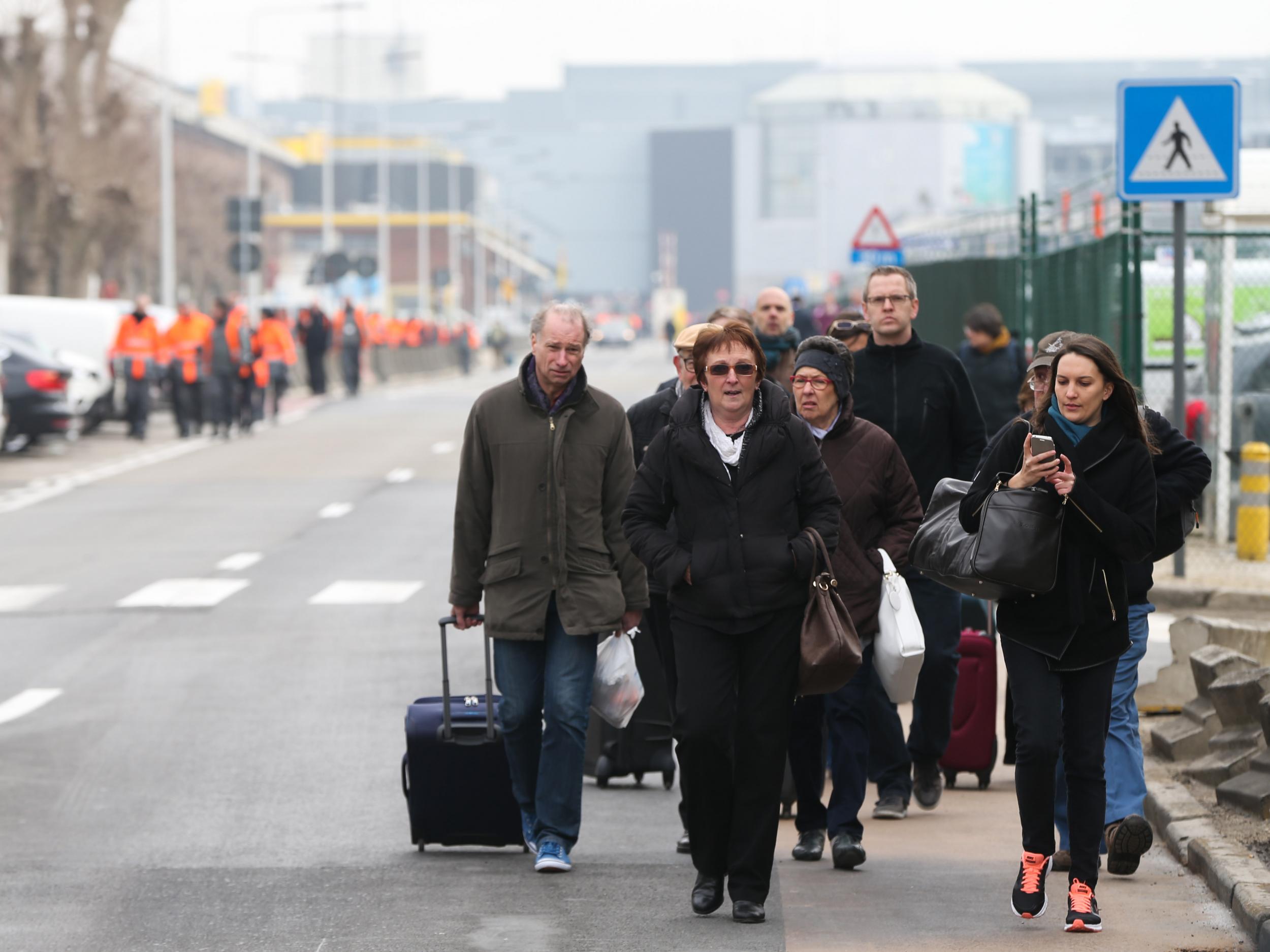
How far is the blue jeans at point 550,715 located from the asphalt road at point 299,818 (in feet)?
0.70

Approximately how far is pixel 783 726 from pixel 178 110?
303ft

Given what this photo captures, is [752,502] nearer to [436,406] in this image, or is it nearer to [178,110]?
[436,406]

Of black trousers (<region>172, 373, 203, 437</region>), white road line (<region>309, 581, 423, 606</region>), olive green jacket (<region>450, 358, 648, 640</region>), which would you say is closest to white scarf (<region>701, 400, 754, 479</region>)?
olive green jacket (<region>450, 358, 648, 640</region>)

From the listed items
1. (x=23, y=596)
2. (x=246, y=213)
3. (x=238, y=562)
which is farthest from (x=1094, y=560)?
(x=246, y=213)

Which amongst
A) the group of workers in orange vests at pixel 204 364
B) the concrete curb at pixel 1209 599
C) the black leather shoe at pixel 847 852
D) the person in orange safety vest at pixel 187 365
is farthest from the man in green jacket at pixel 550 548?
the person in orange safety vest at pixel 187 365

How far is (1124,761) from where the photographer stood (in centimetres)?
746

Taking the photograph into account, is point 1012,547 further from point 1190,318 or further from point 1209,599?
point 1190,318

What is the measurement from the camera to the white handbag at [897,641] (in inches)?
289

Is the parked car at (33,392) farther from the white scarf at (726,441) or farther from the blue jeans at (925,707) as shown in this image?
the white scarf at (726,441)

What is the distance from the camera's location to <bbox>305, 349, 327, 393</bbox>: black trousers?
44781 millimetres

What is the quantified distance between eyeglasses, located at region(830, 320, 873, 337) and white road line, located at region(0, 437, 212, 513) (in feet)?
47.1

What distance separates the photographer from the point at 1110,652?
660cm

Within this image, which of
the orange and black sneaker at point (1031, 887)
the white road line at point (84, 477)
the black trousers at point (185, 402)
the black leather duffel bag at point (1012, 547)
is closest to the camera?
the black leather duffel bag at point (1012, 547)

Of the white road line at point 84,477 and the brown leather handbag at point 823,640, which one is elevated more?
the brown leather handbag at point 823,640
